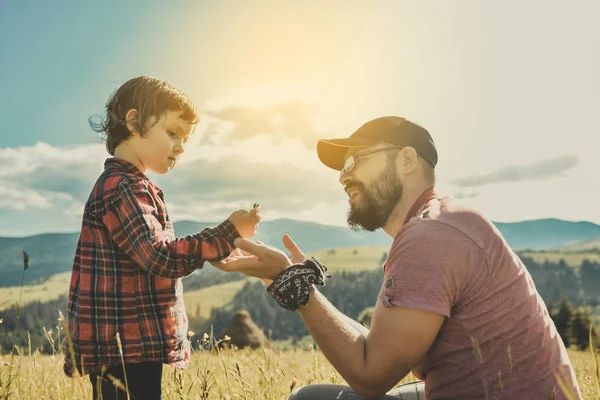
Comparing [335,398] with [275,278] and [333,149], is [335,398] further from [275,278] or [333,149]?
[333,149]

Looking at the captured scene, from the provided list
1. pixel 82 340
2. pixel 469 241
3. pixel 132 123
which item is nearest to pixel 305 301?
pixel 469 241

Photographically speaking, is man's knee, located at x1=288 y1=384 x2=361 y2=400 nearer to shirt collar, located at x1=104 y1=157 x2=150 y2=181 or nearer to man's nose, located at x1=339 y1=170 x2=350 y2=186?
man's nose, located at x1=339 y1=170 x2=350 y2=186

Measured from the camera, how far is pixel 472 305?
2.61 meters

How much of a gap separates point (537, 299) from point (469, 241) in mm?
643

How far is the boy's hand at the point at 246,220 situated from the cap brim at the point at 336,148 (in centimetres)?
91

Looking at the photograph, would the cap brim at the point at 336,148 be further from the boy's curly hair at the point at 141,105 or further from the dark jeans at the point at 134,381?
the dark jeans at the point at 134,381

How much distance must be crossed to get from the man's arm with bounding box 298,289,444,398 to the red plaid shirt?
1051 mm

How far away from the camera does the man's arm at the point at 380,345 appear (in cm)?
252

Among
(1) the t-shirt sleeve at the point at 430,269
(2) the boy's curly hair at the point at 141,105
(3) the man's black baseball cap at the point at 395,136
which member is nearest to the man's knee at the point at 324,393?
(1) the t-shirt sleeve at the point at 430,269

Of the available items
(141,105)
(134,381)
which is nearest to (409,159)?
(141,105)

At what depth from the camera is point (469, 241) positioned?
8.50 feet

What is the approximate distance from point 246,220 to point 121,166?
105 centimetres

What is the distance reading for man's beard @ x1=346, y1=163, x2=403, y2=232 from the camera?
11.8ft

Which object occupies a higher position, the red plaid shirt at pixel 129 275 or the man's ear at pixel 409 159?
the man's ear at pixel 409 159
